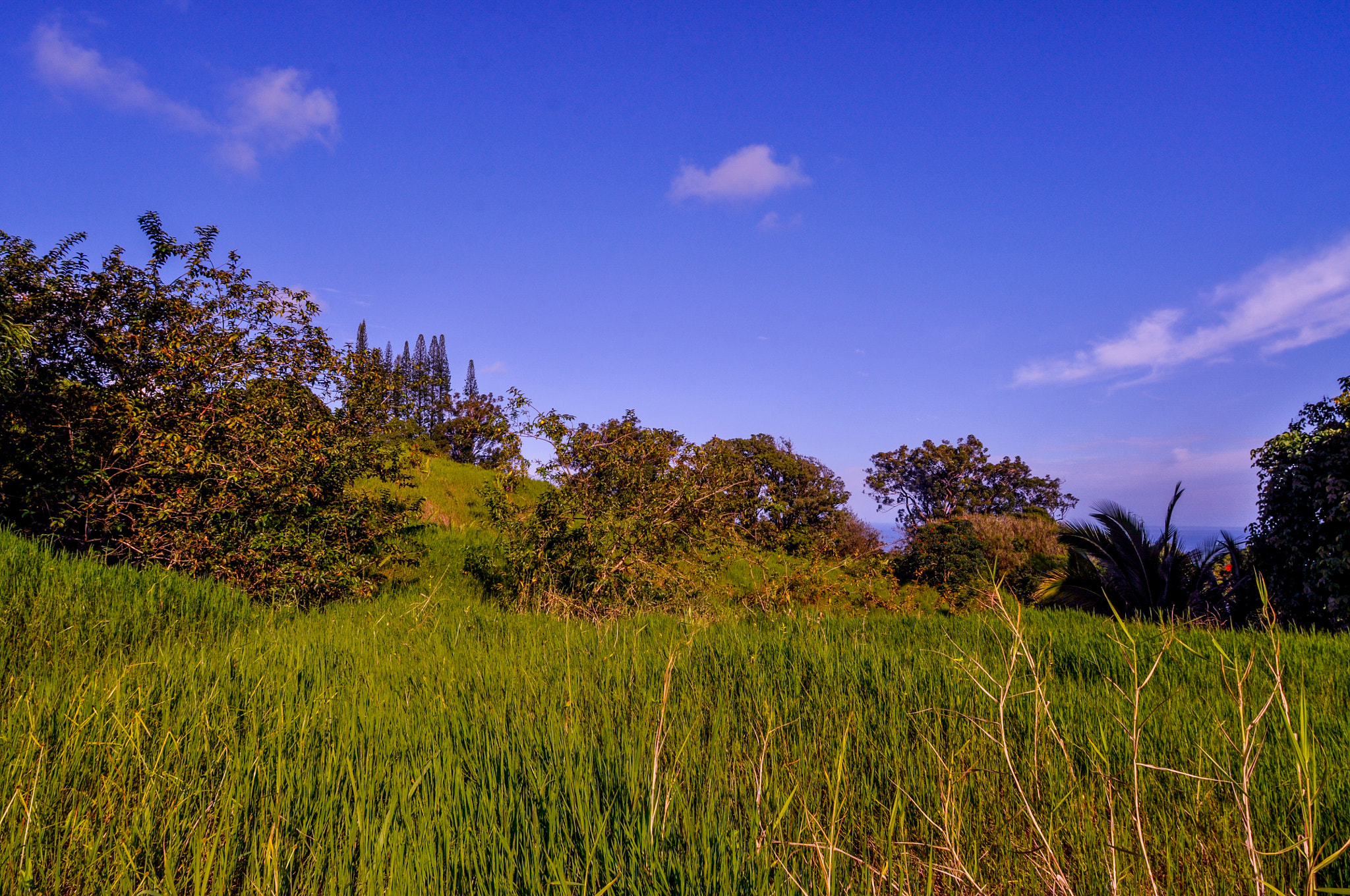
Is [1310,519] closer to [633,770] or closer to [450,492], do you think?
[633,770]

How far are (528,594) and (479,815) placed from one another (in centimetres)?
692

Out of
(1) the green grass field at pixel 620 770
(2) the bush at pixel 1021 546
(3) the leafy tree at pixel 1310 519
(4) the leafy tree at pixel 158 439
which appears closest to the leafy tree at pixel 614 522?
(4) the leafy tree at pixel 158 439

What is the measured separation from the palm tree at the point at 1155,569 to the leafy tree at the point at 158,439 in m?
12.6

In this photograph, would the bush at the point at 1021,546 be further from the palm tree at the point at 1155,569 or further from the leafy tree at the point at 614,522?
the leafy tree at the point at 614,522

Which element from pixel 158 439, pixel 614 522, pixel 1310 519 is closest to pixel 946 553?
pixel 1310 519

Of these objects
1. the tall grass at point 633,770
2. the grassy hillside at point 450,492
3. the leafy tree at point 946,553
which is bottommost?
the tall grass at point 633,770

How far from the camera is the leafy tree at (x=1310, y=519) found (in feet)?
27.3

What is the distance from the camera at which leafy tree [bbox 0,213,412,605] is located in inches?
288

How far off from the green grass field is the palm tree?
7899 millimetres

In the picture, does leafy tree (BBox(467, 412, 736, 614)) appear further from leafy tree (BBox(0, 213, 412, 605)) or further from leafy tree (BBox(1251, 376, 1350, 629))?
leafy tree (BBox(1251, 376, 1350, 629))

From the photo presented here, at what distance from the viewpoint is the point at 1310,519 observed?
8922 millimetres

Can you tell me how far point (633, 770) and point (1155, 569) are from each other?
13100mm

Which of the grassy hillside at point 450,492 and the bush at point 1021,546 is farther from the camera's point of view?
the bush at point 1021,546

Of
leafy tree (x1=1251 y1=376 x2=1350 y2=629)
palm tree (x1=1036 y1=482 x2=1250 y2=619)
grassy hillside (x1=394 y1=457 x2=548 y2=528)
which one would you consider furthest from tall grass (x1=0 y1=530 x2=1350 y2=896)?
grassy hillside (x1=394 y1=457 x2=548 y2=528)
